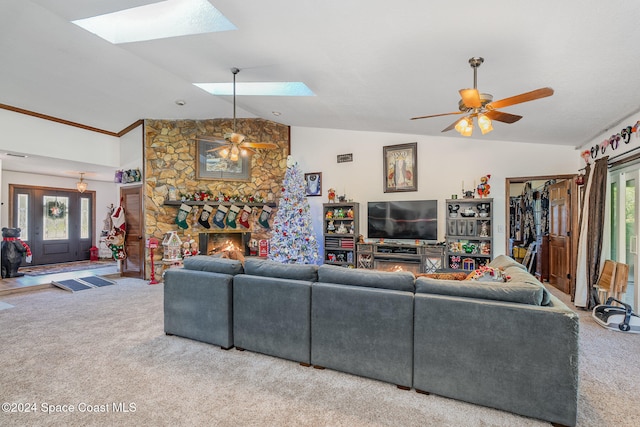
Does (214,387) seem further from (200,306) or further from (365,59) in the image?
(365,59)

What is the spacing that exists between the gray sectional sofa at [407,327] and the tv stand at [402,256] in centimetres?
284

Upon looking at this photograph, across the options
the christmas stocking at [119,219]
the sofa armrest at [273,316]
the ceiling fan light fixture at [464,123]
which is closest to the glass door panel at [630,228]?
the ceiling fan light fixture at [464,123]

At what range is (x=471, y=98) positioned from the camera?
8.14 ft

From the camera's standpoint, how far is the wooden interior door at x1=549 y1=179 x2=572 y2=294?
516 cm

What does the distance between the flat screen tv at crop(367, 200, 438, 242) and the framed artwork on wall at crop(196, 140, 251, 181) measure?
2.86m

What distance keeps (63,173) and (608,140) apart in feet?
34.9

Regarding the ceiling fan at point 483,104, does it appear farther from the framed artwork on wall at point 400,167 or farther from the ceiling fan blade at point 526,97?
the framed artwork on wall at point 400,167

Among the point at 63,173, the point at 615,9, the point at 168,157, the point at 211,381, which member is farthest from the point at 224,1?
the point at 63,173

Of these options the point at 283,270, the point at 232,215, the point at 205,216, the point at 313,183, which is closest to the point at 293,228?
the point at 313,183

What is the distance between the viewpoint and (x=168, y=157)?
6418 millimetres

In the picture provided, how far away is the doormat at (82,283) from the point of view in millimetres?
5513

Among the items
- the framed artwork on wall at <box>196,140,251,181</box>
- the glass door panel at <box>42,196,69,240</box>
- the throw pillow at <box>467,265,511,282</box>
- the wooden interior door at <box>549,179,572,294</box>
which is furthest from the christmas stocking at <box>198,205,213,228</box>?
the wooden interior door at <box>549,179,572,294</box>

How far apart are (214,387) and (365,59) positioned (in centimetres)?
318

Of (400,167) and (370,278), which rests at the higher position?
(400,167)
